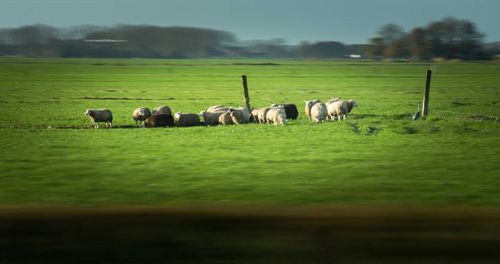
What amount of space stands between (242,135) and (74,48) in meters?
91.2

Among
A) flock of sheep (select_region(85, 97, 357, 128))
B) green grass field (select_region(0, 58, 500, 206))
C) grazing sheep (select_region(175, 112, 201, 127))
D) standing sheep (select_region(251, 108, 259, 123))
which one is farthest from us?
standing sheep (select_region(251, 108, 259, 123))

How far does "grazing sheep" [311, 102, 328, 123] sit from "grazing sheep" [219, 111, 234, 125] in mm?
3040

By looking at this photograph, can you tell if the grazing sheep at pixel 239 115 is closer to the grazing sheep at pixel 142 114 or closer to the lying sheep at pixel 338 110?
the grazing sheep at pixel 142 114

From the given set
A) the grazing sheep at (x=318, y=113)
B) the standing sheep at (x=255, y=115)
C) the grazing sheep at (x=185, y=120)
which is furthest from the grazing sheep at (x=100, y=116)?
the grazing sheep at (x=318, y=113)

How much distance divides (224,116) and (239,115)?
1.80 feet

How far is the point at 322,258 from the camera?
3.26 meters

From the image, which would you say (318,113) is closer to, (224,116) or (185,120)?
(224,116)

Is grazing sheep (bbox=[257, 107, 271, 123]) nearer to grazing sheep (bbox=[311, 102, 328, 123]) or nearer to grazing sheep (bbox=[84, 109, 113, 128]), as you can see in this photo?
grazing sheep (bbox=[311, 102, 328, 123])

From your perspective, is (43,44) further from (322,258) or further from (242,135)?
(322,258)

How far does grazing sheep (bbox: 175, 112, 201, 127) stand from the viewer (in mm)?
22531

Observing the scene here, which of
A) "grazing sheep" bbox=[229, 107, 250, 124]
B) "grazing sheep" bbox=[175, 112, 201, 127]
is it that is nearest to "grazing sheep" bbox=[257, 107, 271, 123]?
"grazing sheep" bbox=[229, 107, 250, 124]

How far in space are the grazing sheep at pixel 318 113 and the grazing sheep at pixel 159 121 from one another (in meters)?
5.15

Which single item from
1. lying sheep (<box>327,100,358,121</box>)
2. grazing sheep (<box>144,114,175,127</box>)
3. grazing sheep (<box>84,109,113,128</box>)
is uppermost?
grazing sheep (<box>84,109,113,128</box>)

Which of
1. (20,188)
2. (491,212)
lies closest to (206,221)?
(491,212)
